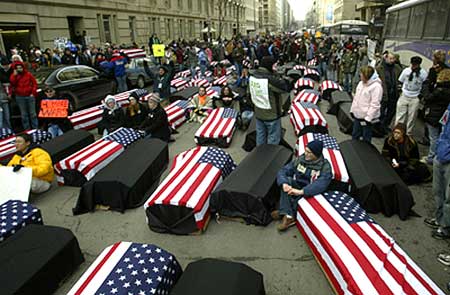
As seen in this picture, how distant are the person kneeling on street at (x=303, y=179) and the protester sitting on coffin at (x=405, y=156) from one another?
6.16 feet

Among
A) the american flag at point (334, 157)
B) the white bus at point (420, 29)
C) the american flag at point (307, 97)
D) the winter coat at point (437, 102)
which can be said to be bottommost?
the american flag at point (334, 157)

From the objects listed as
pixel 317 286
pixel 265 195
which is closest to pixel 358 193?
pixel 265 195

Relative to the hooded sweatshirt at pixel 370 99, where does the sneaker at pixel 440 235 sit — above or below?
below

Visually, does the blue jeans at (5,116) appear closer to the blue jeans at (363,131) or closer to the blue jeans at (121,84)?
the blue jeans at (121,84)

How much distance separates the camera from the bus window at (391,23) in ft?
46.4

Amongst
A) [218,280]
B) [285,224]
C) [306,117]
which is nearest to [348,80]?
[306,117]

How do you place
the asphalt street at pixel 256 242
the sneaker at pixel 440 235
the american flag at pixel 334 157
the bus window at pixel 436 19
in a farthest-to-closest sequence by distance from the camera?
the bus window at pixel 436 19
the american flag at pixel 334 157
the sneaker at pixel 440 235
the asphalt street at pixel 256 242

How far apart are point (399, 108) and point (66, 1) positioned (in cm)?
2026

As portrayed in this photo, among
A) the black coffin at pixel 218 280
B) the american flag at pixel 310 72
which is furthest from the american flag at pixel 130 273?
the american flag at pixel 310 72

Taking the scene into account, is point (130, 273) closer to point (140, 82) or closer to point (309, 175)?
point (309, 175)

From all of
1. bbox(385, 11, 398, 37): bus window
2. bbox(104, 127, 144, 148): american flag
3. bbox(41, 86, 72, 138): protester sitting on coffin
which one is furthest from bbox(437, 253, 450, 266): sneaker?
bbox(385, 11, 398, 37): bus window

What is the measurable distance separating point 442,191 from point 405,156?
128cm

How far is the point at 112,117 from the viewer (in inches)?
306

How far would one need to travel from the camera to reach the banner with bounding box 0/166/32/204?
201 inches
